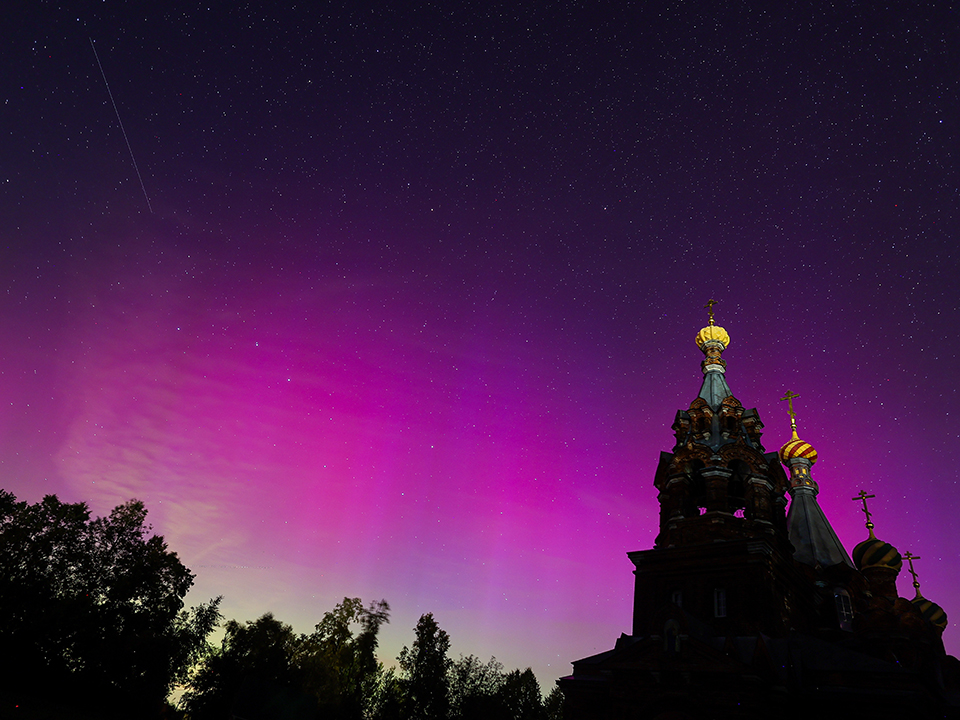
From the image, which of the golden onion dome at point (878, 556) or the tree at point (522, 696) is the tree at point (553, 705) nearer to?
the tree at point (522, 696)

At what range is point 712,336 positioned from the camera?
1337 inches

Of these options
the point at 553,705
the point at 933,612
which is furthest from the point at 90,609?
the point at 553,705

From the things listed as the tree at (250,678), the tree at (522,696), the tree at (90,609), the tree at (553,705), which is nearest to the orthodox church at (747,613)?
the tree at (250,678)

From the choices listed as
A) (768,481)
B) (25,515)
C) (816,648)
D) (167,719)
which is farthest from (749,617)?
(25,515)

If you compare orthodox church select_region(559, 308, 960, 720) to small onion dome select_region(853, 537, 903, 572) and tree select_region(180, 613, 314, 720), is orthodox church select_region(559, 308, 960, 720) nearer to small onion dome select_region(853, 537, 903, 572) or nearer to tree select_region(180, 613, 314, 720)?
small onion dome select_region(853, 537, 903, 572)

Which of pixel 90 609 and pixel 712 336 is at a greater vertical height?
pixel 712 336

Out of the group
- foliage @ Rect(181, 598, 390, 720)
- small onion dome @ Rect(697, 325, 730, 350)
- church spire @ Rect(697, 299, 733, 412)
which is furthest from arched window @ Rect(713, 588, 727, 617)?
foliage @ Rect(181, 598, 390, 720)

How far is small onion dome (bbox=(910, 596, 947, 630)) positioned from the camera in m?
31.2

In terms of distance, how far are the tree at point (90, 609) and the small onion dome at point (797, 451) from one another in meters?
39.5

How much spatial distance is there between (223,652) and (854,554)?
3980 cm

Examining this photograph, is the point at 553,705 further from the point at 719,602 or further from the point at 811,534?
the point at 719,602

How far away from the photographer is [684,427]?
30047 mm

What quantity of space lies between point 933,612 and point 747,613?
16391 millimetres

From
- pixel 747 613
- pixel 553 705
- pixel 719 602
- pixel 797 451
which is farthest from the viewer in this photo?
pixel 553 705
